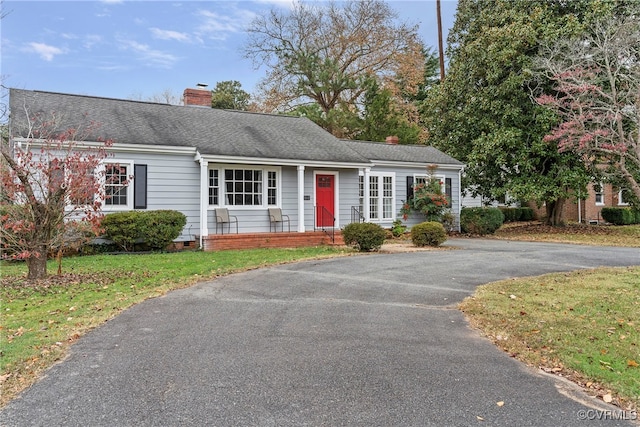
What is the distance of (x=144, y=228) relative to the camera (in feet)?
40.4

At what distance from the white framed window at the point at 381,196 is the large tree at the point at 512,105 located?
4.12 metres

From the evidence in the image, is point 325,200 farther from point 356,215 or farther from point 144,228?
point 144,228

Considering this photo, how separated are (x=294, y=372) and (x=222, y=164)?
37.1 ft

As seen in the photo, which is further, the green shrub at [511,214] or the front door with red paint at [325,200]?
the green shrub at [511,214]

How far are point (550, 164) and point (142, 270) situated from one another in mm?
17607

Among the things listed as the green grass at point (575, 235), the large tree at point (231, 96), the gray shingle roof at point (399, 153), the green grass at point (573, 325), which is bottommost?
the green grass at point (573, 325)

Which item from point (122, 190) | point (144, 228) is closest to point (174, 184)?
point (122, 190)

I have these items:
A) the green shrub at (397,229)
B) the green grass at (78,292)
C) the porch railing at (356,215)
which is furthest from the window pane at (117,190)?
the green shrub at (397,229)

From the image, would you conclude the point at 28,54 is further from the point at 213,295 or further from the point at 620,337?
the point at 620,337

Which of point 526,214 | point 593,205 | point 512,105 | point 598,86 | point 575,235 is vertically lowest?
point 575,235

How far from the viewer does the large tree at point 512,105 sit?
59.0 feet

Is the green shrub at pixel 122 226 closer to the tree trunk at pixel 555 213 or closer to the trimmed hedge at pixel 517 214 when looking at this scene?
the tree trunk at pixel 555 213

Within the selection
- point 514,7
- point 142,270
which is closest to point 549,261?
point 142,270

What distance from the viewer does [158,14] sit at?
56.1ft
